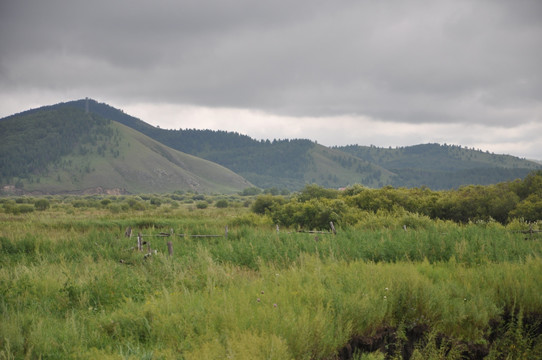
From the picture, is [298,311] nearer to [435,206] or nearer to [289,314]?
[289,314]

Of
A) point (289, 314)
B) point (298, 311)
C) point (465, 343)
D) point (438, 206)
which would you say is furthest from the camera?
point (438, 206)

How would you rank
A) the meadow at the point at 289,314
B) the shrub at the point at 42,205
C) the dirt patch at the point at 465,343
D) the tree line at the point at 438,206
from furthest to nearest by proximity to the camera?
the shrub at the point at 42,205 → the tree line at the point at 438,206 → the dirt patch at the point at 465,343 → the meadow at the point at 289,314

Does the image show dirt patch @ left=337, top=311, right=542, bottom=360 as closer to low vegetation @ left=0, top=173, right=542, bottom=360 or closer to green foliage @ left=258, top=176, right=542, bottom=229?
low vegetation @ left=0, top=173, right=542, bottom=360

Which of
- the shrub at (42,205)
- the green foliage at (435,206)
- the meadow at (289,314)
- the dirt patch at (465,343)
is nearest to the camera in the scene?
the meadow at (289,314)

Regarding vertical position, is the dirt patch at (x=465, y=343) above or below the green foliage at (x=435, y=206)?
below

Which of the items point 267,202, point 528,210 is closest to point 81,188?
point 267,202

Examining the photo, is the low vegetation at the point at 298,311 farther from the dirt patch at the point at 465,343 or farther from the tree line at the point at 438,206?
the tree line at the point at 438,206

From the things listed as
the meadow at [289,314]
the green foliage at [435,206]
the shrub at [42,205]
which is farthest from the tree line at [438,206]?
the shrub at [42,205]

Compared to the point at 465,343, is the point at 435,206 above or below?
above

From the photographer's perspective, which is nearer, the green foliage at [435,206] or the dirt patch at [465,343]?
the dirt patch at [465,343]

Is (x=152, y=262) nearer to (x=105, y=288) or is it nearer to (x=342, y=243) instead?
(x=105, y=288)

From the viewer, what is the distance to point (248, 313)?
21.7 feet

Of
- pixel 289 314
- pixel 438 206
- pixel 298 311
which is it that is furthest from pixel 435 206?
pixel 289 314

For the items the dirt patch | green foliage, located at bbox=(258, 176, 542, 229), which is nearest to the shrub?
green foliage, located at bbox=(258, 176, 542, 229)
